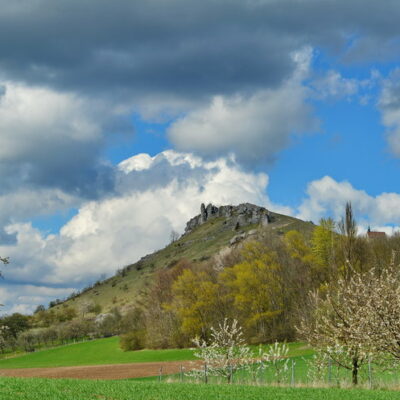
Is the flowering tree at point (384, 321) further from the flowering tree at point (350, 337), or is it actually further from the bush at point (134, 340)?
the bush at point (134, 340)

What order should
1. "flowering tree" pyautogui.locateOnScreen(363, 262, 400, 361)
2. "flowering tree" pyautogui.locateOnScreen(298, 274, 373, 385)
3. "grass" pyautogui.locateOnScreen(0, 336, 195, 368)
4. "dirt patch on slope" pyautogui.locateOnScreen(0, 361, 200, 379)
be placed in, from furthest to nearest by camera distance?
"grass" pyautogui.locateOnScreen(0, 336, 195, 368) → "dirt patch on slope" pyautogui.locateOnScreen(0, 361, 200, 379) → "flowering tree" pyautogui.locateOnScreen(298, 274, 373, 385) → "flowering tree" pyautogui.locateOnScreen(363, 262, 400, 361)

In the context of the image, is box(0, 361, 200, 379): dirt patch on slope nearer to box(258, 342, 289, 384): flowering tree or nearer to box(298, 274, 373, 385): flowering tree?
box(258, 342, 289, 384): flowering tree

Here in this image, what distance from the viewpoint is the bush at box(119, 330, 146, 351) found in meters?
121

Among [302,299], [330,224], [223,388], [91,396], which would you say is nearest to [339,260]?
[302,299]

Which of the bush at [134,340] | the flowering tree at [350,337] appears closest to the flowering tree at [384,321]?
the flowering tree at [350,337]

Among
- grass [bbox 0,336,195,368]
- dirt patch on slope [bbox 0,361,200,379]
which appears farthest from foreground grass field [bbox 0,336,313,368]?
dirt patch on slope [bbox 0,361,200,379]

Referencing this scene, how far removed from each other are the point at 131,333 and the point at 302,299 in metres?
45.8

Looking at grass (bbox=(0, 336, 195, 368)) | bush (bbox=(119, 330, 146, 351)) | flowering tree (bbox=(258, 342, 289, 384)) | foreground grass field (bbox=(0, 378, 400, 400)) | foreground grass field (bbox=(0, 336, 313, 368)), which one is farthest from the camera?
bush (bbox=(119, 330, 146, 351))

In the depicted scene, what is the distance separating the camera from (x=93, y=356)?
123875 mm

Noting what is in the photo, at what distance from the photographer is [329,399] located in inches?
1134

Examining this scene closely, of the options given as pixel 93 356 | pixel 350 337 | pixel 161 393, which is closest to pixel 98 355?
pixel 93 356

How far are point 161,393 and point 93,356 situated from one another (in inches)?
3932

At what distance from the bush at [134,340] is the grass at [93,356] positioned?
198 centimetres

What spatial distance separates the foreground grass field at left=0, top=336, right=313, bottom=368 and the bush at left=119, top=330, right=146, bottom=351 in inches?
77.9
